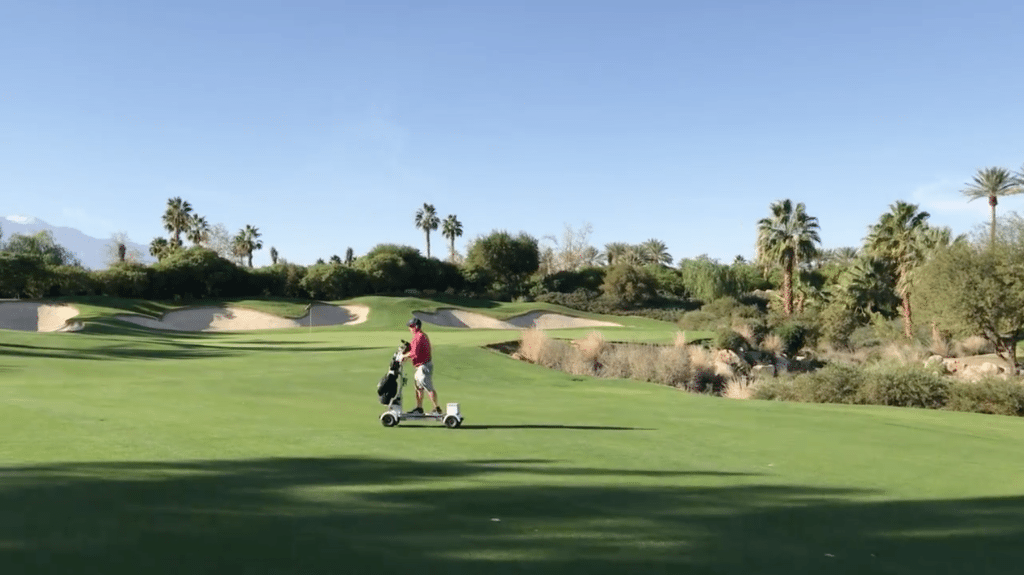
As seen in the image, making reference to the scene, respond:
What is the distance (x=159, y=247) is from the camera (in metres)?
97.8

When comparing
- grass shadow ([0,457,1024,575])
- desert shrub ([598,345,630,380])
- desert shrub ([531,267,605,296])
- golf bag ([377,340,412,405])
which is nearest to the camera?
grass shadow ([0,457,1024,575])

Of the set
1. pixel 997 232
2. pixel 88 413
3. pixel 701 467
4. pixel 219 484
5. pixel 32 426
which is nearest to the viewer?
pixel 219 484

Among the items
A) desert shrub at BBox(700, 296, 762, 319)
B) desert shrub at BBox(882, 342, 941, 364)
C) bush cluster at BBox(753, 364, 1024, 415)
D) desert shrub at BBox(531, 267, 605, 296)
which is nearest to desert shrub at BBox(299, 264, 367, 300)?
desert shrub at BBox(531, 267, 605, 296)

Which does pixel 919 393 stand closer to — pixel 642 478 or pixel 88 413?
pixel 642 478

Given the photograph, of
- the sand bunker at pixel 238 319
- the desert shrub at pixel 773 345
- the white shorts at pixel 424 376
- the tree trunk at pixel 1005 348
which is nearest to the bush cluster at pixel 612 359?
the desert shrub at pixel 773 345

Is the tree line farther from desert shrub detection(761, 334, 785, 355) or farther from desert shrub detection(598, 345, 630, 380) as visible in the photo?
desert shrub detection(598, 345, 630, 380)

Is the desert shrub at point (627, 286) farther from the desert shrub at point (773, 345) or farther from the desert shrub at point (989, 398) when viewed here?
the desert shrub at point (989, 398)

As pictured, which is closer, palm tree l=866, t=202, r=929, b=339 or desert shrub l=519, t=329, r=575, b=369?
desert shrub l=519, t=329, r=575, b=369

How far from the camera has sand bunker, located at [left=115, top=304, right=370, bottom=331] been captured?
67125 millimetres

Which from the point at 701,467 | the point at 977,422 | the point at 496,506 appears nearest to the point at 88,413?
the point at 496,506

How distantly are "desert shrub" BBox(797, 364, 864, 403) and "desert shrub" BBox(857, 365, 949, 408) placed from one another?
1.07ft

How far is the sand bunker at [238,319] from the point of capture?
2643 inches

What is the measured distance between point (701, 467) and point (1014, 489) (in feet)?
12.5

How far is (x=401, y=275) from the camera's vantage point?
8600 centimetres
